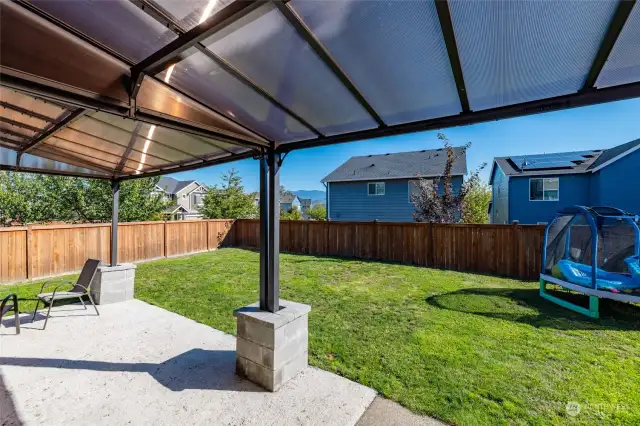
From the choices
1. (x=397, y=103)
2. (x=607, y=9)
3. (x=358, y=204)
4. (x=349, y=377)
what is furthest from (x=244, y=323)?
(x=358, y=204)

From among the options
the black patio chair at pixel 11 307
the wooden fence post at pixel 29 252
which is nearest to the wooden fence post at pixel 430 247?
the black patio chair at pixel 11 307

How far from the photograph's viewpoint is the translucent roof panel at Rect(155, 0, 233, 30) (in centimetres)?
148

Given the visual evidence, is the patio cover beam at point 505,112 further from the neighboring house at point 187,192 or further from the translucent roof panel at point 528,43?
the neighboring house at point 187,192

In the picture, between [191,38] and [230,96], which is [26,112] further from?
[191,38]

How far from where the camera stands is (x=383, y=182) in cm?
1706

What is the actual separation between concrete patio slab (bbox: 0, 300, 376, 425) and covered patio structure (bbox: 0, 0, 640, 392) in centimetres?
248

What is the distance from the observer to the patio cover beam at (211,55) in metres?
1.51

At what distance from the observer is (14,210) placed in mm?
12547

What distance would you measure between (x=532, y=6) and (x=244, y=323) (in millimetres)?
3220

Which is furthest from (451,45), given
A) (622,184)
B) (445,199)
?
(622,184)

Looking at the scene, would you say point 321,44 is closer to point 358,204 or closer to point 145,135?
point 145,135

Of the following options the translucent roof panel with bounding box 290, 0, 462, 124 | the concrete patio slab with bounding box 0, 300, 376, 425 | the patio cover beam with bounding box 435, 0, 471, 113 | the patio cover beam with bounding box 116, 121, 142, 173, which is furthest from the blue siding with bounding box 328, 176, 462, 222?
the patio cover beam with bounding box 435, 0, 471, 113

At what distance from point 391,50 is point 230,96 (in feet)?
4.31

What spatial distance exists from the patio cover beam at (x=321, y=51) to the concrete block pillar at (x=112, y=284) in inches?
213
